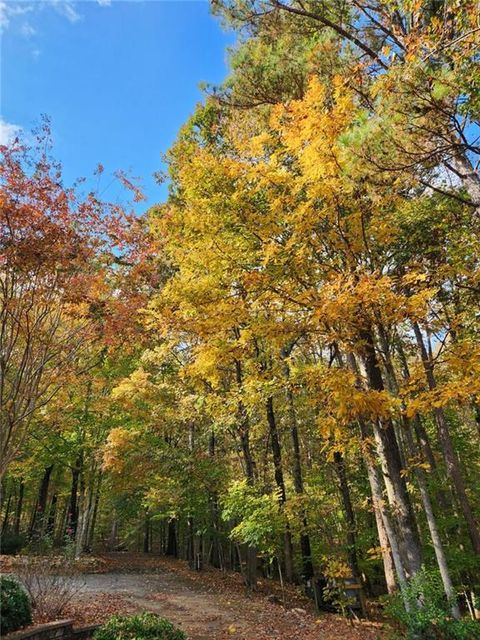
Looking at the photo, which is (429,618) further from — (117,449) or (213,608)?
(117,449)

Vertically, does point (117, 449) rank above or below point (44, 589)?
above

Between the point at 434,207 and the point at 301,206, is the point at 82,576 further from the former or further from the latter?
the point at 434,207

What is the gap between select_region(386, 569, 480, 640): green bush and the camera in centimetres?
452

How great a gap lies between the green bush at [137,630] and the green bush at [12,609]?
0.89 metres

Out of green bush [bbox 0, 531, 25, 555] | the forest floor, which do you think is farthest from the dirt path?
green bush [bbox 0, 531, 25, 555]

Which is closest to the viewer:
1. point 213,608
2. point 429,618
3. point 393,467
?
point 429,618

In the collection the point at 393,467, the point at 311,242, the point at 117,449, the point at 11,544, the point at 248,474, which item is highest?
the point at 311,242

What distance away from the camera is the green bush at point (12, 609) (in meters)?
4.64

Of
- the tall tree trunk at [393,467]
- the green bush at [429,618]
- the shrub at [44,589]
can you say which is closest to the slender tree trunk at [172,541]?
the shrub at [44,589]

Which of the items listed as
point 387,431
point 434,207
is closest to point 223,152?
point 434,207

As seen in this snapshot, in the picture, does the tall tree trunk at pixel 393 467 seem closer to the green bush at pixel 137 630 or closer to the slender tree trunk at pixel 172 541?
the green bush at pixel 137 630

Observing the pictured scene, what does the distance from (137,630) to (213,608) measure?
4.18 meters

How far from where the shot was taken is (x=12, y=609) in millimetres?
4754

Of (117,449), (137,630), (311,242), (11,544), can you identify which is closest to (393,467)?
(311,242)
